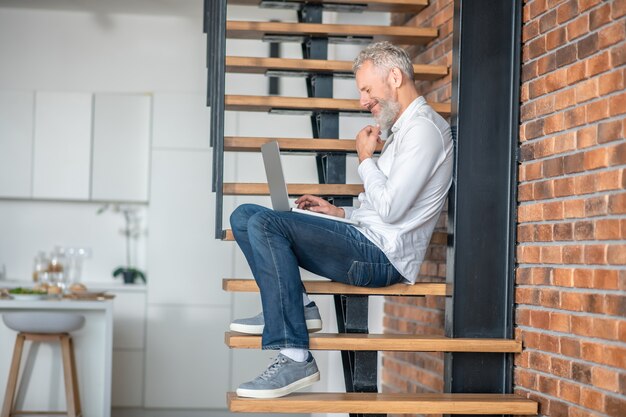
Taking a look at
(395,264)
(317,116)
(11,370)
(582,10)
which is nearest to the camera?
(582,10)

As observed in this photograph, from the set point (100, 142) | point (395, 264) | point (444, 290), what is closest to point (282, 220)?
point (395, 264)

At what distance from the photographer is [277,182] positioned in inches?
124

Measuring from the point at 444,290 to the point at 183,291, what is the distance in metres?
3.74

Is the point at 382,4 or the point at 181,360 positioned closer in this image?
the point at 382,4

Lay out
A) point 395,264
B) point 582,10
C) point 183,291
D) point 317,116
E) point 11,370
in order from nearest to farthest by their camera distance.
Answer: point 582,10 < point 395,264 < point 317,116 < point 11,370 < point 183,291

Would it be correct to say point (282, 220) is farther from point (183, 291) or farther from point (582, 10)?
point (183, 291)

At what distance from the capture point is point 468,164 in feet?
10.8

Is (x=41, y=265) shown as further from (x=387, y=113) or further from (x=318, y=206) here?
(x=387, y=113)

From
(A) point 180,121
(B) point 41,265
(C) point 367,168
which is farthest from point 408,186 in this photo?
(A) point 180,121

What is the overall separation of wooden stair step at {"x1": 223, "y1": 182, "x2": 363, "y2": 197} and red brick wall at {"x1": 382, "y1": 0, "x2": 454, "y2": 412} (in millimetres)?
476

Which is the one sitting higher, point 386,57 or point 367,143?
point 386,57

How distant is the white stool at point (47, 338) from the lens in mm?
5188

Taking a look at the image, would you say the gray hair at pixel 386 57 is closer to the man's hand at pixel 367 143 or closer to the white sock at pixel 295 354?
the man's hand at pixel 367 143

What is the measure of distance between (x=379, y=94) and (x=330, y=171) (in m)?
0.65
